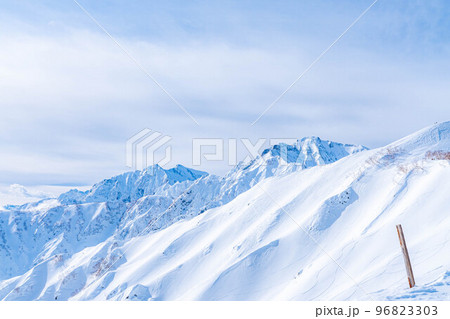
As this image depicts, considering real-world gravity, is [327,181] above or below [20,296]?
above

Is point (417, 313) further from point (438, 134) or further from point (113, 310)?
point (438, 134)

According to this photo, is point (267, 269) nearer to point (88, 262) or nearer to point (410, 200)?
point (410, 200)

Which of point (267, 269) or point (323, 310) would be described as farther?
point (267, 269)

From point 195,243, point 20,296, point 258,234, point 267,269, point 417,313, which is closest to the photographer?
point 417,313

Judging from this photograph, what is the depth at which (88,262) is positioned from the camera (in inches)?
3561

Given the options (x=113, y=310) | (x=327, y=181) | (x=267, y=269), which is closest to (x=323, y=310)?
(x=113, y=310)

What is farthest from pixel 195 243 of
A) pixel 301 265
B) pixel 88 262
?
pixel 88 262

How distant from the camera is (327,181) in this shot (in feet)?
122

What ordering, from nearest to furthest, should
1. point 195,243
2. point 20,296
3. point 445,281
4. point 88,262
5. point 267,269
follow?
point 445,281, point 267,269, point 195,243, point 88,262, point 20,296

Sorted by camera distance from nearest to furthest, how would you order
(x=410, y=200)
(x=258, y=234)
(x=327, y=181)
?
(x=410, y=200), (x=258, y=234), (x=327, y=181)

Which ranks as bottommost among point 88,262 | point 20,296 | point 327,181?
point 20,296

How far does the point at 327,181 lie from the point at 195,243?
52.5ft

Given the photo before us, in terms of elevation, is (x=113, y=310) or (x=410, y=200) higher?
(x=410, y=200)

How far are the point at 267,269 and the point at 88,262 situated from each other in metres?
73.6
